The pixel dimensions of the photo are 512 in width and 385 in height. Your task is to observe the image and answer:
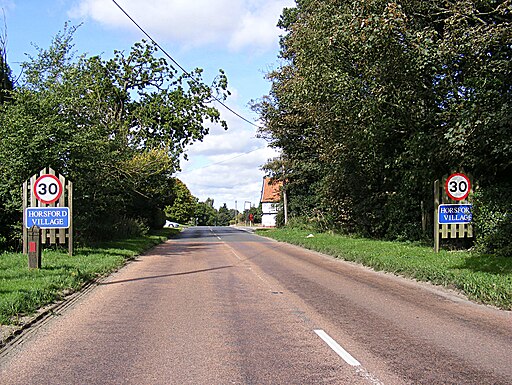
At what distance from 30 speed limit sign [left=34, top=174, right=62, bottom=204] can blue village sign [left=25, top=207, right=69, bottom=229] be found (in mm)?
630

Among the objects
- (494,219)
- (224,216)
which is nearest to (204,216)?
(224,216)

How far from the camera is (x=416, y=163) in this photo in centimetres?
1933

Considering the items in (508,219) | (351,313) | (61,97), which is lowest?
(351,313)

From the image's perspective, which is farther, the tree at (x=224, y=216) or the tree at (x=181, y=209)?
the tree at (x=224, y=216)

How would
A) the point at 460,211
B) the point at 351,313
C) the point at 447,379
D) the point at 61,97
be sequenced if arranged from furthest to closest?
1. the point at 61,97
2. the point at 460,211
3. the point at 351,313
4. the point at 447,379

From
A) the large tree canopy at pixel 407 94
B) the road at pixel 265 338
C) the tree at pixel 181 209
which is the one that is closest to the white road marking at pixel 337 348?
the road at pixel 265 338

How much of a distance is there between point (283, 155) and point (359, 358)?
37.9m

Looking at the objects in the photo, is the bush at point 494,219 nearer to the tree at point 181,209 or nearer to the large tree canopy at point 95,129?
the large tree canopy at point 95,129

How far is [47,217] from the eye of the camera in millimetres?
15805

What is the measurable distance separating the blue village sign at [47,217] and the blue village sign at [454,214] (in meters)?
11.8

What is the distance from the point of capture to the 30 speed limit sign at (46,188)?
15.1m

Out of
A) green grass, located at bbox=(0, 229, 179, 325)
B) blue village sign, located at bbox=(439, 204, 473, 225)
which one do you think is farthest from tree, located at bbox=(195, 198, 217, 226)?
blue village sign, located at bbox=(439, 204, 473, 225)

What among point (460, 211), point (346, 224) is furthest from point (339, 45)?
point (346, 224)

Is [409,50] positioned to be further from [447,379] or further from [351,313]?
[447,379]
